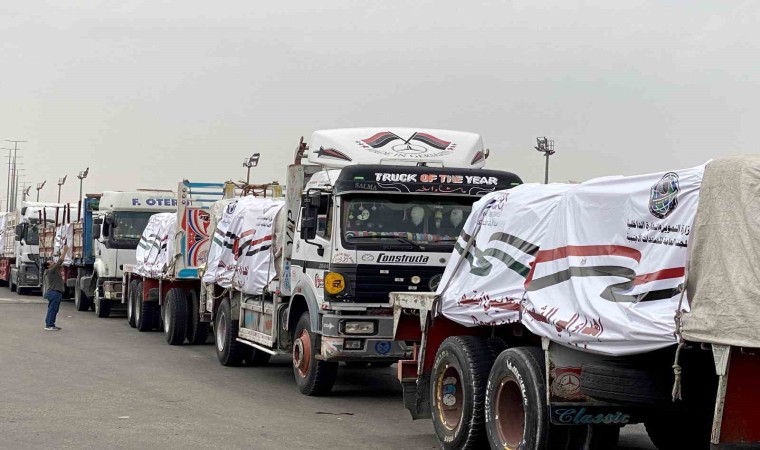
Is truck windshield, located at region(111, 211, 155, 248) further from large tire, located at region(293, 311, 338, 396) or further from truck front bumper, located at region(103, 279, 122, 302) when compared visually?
large tire, located at region(293, 311, 338, 396)

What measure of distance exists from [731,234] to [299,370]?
8.48 m

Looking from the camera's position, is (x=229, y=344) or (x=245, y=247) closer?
(x=245, y=247)

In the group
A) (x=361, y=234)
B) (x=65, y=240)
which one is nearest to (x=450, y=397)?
(x=361, y=234)

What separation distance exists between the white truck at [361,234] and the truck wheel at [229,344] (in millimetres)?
2013

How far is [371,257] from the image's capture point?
13.5 meters

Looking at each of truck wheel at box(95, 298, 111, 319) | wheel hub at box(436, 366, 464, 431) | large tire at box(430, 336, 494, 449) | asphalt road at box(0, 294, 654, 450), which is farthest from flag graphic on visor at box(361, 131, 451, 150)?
truck wheel at box(95, 298, 111, 319)

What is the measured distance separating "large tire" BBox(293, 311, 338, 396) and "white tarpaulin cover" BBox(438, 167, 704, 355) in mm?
4087

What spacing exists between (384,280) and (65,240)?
22970 millimetres

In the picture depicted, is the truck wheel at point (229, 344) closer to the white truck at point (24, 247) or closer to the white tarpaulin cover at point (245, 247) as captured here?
the white tarpaulin cover at point (245, 247)

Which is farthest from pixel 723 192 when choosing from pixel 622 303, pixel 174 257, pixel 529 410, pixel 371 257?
pixel 174 257

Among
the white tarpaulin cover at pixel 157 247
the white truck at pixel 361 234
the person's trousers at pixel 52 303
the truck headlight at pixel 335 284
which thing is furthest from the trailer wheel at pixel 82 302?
the truck headlight at pixel 335 284

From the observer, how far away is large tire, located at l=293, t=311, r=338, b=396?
14094 mm

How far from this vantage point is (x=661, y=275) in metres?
7.36

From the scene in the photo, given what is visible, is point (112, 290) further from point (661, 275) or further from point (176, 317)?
point (661, 275)
